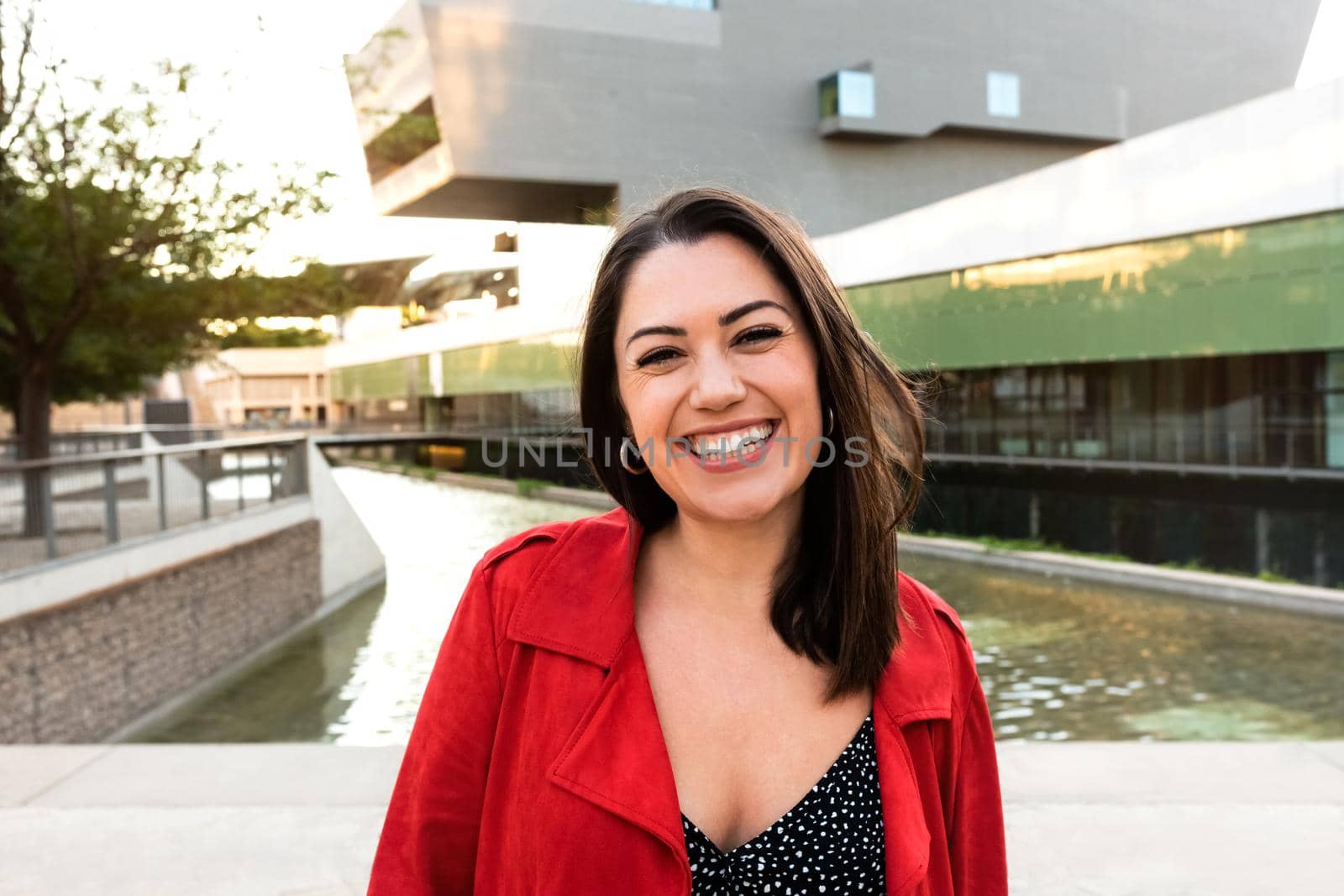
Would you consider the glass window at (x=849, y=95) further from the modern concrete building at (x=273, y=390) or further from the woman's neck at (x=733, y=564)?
the modern concrete building at (x=273, y=390)

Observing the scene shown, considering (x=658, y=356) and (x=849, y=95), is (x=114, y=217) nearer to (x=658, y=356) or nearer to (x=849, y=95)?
(x=658, y=356)

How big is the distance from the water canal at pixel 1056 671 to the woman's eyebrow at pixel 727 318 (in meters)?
7.72

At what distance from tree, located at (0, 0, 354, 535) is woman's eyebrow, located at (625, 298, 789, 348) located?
15.1 m

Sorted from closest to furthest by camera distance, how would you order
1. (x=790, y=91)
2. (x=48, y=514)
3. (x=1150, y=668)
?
(x=48, y=514) < (x=1150, y=668) < (x=790, y=91)

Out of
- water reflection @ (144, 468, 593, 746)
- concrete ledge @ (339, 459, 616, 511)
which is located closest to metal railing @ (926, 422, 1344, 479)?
concrete ledge @ (339, 459, 616, 511)

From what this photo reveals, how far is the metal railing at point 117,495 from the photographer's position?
33.3 feet

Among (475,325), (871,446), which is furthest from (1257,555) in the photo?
(475,325)

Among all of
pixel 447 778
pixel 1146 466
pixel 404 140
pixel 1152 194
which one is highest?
pixel 404 140

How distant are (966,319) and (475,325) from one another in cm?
1690

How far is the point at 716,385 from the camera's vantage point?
1438mm

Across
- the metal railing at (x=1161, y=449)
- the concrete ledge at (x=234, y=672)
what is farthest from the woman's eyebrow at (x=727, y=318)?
the metal railing at (x=1161, y=449)

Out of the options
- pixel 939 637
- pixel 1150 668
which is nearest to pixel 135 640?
pixel 1150 668

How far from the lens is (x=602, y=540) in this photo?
1659mm

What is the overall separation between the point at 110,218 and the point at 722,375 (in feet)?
53.2
